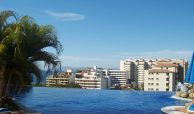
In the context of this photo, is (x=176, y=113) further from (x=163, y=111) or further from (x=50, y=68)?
(x=50, y=68)

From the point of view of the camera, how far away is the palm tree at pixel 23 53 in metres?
16.9

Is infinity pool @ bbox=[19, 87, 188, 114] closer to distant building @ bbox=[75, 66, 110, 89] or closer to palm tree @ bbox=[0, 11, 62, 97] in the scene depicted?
palm tree @ bbox=[0, 11, 62, 97]

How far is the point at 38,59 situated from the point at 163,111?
8896 millimetres

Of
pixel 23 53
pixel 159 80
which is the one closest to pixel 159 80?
A: pixel 159 80

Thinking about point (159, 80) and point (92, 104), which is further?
point (159, 80)

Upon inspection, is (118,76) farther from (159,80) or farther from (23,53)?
(23,53)

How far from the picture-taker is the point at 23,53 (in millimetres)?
17422

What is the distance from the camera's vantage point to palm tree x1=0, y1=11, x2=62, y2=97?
55.5 feet

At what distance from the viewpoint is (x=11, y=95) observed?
1952 cm

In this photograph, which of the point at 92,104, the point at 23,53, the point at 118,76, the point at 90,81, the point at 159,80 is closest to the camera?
the point at 23,53

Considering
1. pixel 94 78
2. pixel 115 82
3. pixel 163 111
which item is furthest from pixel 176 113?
pixel 115 82

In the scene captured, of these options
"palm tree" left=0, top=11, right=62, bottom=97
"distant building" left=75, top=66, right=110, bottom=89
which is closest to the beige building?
"distant building" left=75, top=66, right=110, bottom=89

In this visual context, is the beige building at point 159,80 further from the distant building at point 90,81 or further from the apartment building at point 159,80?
the distant building at point 90,81

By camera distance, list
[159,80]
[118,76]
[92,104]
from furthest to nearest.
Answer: [118,76] < [159,80] < [92,104]
